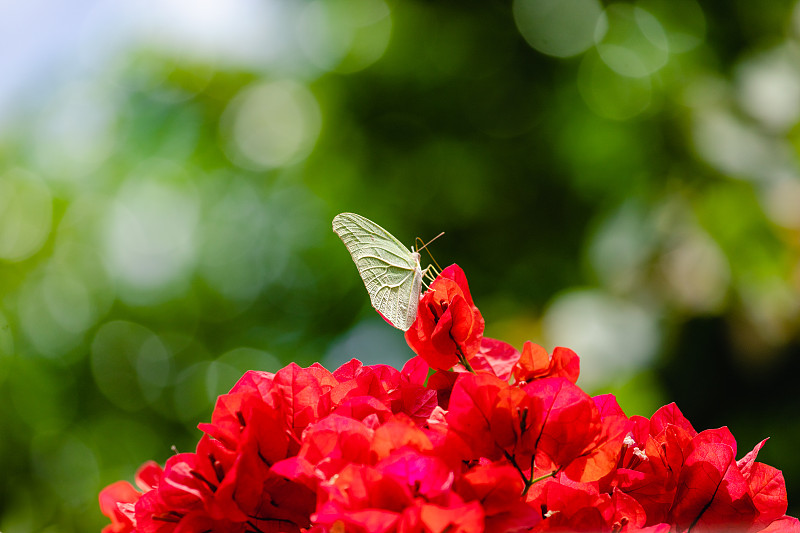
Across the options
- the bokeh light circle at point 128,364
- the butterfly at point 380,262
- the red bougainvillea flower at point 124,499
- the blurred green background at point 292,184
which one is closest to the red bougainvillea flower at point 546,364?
the butterfly at point 380,262

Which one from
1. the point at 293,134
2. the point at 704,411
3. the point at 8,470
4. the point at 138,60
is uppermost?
the point at 138,60

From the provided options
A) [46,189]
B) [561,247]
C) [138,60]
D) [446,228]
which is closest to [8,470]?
[46,189]

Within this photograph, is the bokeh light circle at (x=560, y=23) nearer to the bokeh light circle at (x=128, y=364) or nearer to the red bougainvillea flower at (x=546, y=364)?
the bokeh light circle at (x=128, y=364)

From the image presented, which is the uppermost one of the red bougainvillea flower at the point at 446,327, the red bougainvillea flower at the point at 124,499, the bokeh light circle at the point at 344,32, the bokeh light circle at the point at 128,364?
the bokeh light circle at the point at 344,32

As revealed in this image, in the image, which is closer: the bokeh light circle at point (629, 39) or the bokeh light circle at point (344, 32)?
the bokeh light circle at point (629, 39)

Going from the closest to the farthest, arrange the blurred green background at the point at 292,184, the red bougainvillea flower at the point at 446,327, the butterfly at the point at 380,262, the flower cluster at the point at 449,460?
the flower cluster at the point at 449,460 → the red bougainvillea flower at the point at 446,327 → the butterfly at the point at 380,262 → the blurred green background at the point at 292,184

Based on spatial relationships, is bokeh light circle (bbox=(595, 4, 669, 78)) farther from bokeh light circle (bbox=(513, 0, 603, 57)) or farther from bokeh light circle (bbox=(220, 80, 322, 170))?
bokeh light circle (bbox=(220, 80, 322, 170))

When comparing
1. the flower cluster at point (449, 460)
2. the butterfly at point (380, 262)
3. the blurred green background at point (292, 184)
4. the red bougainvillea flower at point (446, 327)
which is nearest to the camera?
the flower cluster at point (449, 460)

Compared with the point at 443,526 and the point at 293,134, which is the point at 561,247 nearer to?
the point at 293,134
